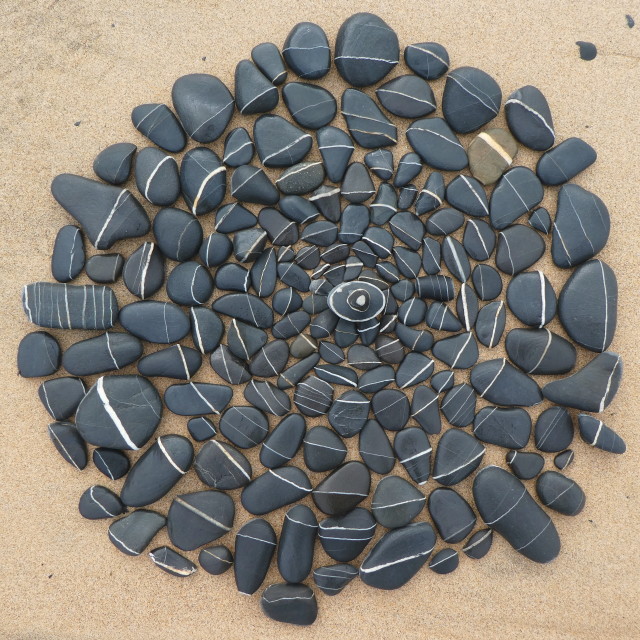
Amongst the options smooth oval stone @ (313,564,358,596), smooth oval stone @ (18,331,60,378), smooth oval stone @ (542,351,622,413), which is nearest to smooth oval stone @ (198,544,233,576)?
smooth oval stone @ (313,564,358,596)

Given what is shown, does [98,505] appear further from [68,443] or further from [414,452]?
[414,452]

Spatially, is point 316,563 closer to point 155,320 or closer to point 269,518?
point 269,518

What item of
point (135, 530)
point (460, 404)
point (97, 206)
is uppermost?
point (97, 206)

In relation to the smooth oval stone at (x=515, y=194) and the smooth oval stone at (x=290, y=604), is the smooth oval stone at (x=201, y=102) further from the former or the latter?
the smooth oval stone at (x=290, y=604)

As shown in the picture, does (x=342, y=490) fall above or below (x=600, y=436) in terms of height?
below

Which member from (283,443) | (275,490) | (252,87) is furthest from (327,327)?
(252,87)

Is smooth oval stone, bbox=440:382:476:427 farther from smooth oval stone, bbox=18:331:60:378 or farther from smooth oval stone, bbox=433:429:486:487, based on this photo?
smooth oval stone, bbox=18:331:60:378
